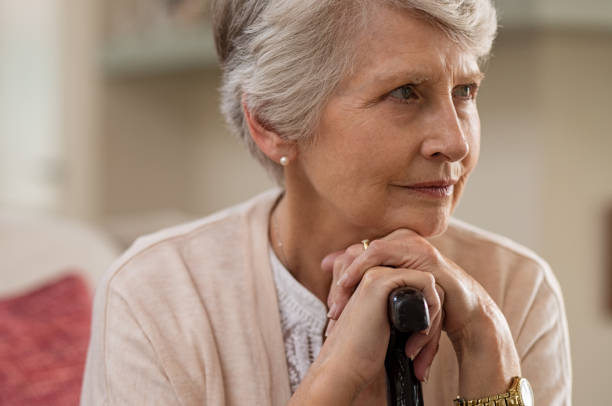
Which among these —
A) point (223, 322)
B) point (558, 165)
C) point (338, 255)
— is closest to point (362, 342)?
point (338, 255)

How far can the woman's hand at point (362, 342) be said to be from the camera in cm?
114

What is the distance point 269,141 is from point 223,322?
0.98ft

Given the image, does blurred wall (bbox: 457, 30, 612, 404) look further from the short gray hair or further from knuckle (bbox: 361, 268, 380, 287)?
knuckle (bbox: 361, 268, 380, 287)

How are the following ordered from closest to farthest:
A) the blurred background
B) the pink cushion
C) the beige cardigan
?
1. the beige cardigan
2. the pink cushion
3. the blurred background

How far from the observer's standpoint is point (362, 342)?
3.78 feet

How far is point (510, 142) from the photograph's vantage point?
8.32 feet

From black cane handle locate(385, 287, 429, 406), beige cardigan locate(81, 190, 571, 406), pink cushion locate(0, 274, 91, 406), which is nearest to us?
black cane handle locate(385, 287, 429, 406)

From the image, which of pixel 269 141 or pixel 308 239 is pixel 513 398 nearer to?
pixel 308 239

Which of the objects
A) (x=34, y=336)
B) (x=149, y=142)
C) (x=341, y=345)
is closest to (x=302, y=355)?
(x=341, y=345)

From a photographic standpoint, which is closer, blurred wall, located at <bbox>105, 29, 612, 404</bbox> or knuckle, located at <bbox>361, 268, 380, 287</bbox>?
knuckle, located at <bbox>361, 268, 380, 287</bbox>

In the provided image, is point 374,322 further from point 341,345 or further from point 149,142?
point 149,142

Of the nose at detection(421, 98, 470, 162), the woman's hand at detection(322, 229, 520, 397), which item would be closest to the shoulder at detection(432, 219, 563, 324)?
the woman's hand at detection(322, 229, 520, 397)

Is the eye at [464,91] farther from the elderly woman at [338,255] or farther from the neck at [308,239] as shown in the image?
the neck at [308,239]

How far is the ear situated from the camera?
133 centimetres
